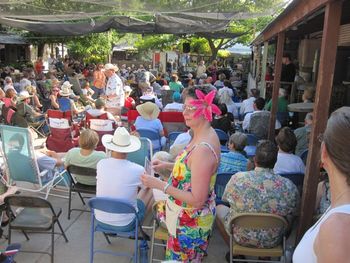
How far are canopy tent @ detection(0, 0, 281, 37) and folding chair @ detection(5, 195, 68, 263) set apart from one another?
4080 mm

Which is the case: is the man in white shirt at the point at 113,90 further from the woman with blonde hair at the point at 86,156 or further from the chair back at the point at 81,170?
the chair back at the point at 81,170

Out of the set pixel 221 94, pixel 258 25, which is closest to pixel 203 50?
pixel 258 25

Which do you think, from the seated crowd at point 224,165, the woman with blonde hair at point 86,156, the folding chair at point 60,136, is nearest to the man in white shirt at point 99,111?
the seated crowd at point 224,165

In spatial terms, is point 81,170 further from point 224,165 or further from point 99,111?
point 99,111

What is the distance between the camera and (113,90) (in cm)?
862

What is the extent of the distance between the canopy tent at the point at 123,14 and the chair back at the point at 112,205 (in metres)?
4.34

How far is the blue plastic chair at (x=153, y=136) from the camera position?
544 centimetres

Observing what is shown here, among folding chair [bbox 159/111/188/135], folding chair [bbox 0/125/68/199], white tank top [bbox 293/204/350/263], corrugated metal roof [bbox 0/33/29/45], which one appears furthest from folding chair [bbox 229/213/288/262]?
corrugated metal roof [bbox 0/33/29/45]

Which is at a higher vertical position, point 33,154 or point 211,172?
point 211,172

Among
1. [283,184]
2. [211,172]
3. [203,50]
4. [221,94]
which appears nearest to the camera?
[211,172]

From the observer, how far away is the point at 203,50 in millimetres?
28688

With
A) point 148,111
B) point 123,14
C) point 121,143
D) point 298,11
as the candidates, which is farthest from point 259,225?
point 123,14

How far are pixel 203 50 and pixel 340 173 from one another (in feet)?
92.7

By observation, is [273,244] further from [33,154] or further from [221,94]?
[221,94]
